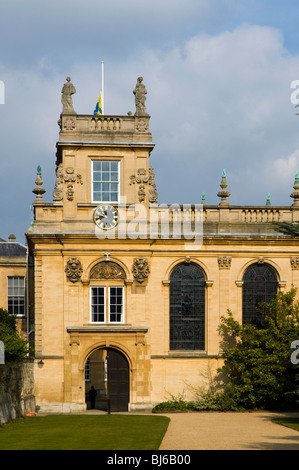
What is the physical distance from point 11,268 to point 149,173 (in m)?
14.9

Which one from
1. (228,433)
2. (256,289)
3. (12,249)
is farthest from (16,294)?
(228,433)

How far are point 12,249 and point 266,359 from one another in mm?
24273

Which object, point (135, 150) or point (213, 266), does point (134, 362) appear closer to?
point (213, 266)

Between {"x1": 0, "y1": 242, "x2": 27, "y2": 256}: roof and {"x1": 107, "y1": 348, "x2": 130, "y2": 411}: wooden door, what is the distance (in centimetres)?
1811

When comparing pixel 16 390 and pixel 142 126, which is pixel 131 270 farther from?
pixel 16 390

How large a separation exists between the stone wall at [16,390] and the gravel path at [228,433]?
21.1 ft

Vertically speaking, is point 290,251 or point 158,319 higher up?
point 290,251

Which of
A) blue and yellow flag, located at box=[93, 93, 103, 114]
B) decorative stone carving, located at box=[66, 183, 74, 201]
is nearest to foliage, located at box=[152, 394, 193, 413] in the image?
decorative stone carving, located at box=[66, 183, 74, 201]

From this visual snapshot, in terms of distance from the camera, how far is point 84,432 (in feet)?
96.1

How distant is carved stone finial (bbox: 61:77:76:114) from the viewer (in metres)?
42.4

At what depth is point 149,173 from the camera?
4253 cm

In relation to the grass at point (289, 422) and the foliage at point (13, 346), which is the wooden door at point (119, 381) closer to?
the foliage at point (13, 346)
